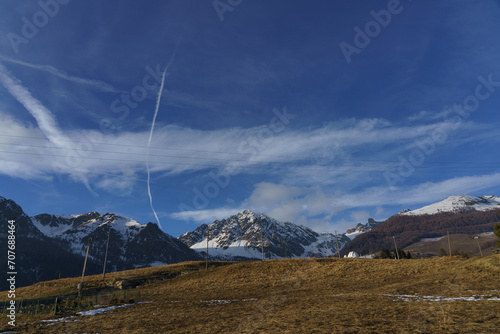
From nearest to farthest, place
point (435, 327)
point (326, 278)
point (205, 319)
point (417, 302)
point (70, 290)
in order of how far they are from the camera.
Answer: point (435, 327), point (205, 319), point (417, 302), point (326, 278), point (70, 290)

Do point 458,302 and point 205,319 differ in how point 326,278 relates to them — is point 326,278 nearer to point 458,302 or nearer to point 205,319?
point 458,302

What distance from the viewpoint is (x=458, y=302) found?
61.5ft

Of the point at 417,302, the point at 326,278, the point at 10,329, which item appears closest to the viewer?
the point at 10,329

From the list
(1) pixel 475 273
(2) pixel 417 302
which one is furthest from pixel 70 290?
(1) pixel 475 273

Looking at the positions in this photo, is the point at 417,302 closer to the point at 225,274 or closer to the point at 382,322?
the point at 382,322

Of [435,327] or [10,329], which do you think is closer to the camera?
[435,327]

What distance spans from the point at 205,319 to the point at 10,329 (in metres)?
11.7

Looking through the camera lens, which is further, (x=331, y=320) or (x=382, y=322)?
(x=331, y=320)

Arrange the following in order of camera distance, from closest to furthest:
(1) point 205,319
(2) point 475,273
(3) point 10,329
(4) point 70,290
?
(3) point 10,329
(1) point 205,319
(2) point 475,273
(4) point 70,290

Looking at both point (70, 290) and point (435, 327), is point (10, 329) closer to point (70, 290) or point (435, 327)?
point (435, 327)

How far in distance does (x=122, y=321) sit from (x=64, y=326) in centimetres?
334

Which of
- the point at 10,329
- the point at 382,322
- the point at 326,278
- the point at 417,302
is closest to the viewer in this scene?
the point at 382,322

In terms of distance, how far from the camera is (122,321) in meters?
18.7

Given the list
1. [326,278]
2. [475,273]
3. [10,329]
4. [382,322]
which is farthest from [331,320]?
[326,278]
